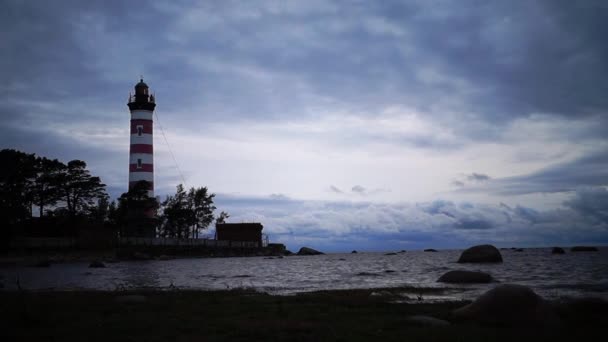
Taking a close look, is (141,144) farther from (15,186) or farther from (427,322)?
(427,322)

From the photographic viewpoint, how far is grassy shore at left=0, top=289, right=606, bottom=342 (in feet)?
36.6

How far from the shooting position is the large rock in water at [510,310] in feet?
40.4

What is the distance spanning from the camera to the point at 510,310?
1267 cm

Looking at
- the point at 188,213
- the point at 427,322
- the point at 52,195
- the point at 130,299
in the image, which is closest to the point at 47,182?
the point at 52,195

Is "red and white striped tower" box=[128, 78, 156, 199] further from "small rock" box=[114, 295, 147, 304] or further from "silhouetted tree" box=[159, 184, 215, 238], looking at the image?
"small rock" box=[114, 295, 147, 304]

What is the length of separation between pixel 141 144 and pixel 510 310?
70.7m

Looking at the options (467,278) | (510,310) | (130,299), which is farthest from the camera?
(467,278)

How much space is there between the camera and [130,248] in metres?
71.8

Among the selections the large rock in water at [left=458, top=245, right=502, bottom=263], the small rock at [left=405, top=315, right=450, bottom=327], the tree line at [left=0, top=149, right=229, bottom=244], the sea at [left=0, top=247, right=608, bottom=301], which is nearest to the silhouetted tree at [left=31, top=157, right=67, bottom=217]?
the tree line at [left=0, top=149, right=229, bottom=244]

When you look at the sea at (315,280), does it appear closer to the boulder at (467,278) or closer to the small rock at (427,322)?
the boulder at (467,278)

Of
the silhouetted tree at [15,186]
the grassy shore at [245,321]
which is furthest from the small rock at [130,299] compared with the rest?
the silhouetted tree at [15,186]

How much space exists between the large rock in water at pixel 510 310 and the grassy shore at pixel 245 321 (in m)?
0.41

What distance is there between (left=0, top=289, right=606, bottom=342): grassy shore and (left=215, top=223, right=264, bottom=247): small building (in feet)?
306

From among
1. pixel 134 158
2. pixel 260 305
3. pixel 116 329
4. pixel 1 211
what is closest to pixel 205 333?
pixel 116 329
